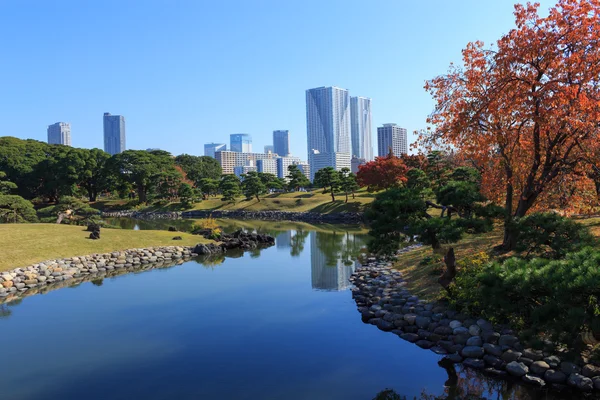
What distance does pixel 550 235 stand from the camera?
8102mm

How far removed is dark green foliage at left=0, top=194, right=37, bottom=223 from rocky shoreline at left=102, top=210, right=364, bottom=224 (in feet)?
68.2

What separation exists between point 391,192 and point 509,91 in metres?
3.66

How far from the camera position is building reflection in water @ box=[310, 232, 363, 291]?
1511 centimetres

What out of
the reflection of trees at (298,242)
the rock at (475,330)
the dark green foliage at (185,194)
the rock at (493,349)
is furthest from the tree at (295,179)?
the rock at (493,349)

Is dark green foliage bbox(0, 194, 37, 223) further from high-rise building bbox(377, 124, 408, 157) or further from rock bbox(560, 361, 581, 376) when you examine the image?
high-rise building bbox(377, 124, 408, 157)

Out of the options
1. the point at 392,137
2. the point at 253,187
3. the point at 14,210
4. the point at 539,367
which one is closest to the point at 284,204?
the point at 253,187

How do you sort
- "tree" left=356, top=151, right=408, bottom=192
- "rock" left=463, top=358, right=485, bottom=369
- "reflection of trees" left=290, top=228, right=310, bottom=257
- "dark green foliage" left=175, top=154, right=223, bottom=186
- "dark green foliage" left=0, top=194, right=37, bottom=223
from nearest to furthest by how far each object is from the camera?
1. "rock" left=463, top=358, right=485, bottom=369
2. "dark green foliage" left=0, top=194, right=37, bottom=223
3. "reflection of trees" left=290, top=228, right=310, bottom=257
4. "tree" left=356, top=151, right=408, bottom=192
5. "dark green foliage" left=175, top=154, right=223, bottom=186

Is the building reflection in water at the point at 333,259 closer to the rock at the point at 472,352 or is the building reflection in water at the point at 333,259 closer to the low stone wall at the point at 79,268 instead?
the rock at the point at 472,352

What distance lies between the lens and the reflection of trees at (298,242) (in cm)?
2281

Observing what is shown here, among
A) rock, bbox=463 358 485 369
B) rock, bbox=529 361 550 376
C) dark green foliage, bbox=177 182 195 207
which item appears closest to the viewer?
rock, bbox=529 361 550 376

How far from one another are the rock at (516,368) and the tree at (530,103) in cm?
316

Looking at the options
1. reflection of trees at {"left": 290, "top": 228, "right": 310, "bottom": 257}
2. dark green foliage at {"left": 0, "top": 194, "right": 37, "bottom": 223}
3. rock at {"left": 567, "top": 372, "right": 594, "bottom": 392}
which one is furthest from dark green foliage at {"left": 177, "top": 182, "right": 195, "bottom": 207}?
rock at {"left": 567, "top": 372, "right": 594, "bottom": 392}

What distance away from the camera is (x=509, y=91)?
9.81 m

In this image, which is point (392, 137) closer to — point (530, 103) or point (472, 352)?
point (530, 103)
